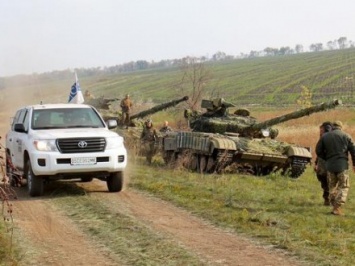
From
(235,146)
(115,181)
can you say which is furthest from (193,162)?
(115,181)

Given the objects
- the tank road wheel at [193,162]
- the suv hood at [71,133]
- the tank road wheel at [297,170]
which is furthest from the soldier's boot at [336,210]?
the tank road wheel at [193,162]

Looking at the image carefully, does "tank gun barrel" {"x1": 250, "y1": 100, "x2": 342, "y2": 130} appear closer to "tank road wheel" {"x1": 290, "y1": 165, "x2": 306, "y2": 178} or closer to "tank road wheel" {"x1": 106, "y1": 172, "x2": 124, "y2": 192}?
"tank road wheel" {"x1": 290, "y1": 165, "x2": 306, "y2": 178}

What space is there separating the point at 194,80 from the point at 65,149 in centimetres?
2681

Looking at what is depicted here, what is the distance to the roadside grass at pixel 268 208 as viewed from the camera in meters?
8.09

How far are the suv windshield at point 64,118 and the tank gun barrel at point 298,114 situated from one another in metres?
5.85

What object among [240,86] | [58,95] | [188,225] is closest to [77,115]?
[188,225]

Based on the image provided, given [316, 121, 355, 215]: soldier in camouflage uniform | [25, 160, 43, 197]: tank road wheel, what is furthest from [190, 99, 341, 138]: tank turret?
[25, 160, 43, 197]: tank road wheel

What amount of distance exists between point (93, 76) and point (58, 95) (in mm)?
27132

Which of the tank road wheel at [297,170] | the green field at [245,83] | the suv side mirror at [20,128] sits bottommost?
the green field at [245,83]

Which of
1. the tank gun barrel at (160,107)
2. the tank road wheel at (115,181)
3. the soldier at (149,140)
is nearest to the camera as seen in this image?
the tank road wheel at (115,181)

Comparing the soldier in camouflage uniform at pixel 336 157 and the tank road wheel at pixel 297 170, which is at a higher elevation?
the soldier in camouflage uniform at pixel 336 157

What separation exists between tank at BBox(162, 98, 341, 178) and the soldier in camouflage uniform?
4.26 m

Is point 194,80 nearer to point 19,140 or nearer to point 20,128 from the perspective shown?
point 19,140

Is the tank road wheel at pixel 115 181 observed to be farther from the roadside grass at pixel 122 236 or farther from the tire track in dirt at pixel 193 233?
the roadside grass at pixel 122 236
